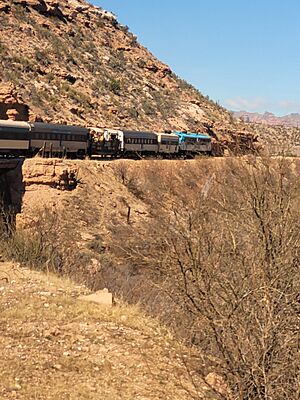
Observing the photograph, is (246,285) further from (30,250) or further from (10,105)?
(10,105)

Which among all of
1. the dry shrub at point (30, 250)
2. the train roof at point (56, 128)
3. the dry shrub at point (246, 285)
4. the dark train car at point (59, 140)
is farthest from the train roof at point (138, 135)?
the dry shrub at point (246, 285)

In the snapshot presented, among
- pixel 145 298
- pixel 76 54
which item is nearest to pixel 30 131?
pixel 145 298

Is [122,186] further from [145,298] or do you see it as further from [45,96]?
[145,298]

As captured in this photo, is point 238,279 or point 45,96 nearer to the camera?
point 238,279

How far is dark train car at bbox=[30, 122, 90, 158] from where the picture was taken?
2992 cm

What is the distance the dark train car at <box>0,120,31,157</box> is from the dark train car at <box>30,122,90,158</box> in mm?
477

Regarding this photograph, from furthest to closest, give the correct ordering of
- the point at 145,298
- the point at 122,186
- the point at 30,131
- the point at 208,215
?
the point at 122,186 < the point at 30,131 < the point at 145,298 < the point at 208,215

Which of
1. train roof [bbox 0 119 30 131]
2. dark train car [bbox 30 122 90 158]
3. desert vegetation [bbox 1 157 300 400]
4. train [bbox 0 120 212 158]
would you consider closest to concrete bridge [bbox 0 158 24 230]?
train [bbox 0 120 212 158]

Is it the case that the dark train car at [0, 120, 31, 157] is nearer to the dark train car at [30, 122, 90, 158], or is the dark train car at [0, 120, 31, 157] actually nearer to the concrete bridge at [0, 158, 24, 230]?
the dark train car at [30, 122, 90, 158]

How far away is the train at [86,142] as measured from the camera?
2842 centimetres

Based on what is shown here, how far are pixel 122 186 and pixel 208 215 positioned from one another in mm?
22274

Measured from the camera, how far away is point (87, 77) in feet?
175

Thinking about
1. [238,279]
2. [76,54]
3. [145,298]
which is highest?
[76,54]

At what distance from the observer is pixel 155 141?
41.5 meters
